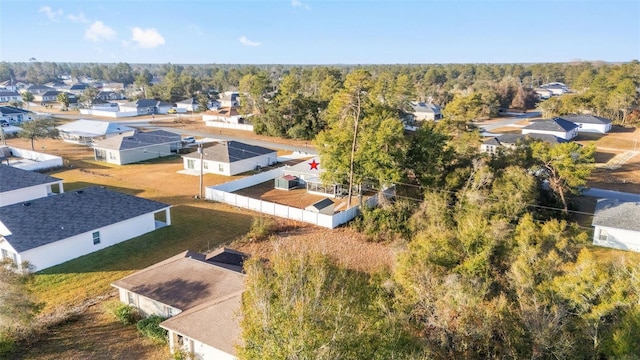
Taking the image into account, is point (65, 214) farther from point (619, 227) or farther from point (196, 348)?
point (619, 227)

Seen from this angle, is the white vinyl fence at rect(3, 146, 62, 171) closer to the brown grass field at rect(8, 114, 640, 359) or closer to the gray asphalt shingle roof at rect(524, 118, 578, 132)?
the brown grass field at rect(8, 114, 640, 359)

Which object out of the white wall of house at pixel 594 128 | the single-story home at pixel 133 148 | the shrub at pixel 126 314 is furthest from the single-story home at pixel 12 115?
the white wall of house at pixel 594 128

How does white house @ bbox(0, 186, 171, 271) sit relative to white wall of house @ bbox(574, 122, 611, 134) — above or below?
below

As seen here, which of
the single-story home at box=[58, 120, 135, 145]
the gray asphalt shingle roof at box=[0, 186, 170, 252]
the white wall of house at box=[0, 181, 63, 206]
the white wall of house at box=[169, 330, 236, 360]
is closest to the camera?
the white wall of house at box=[169, 330, 236, 360]

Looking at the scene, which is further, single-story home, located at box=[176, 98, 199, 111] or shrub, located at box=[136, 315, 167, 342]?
single-story home, located at box=[176, 98, 199, 111]

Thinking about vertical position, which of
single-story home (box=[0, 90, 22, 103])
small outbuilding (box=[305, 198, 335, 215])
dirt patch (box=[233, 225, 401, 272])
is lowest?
dirt patch (box=[233, 225, 401, 272])

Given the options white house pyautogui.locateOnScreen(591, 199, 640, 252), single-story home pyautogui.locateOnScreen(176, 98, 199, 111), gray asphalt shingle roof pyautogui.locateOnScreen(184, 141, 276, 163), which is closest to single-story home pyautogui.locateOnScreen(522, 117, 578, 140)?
→ white house pyautogui.locateOnScreen(591, 199, 640, 252)

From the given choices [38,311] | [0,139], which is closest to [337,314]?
[38,311]

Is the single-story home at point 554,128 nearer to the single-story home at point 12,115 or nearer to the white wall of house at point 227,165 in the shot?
the white wall of house at point 227,165
